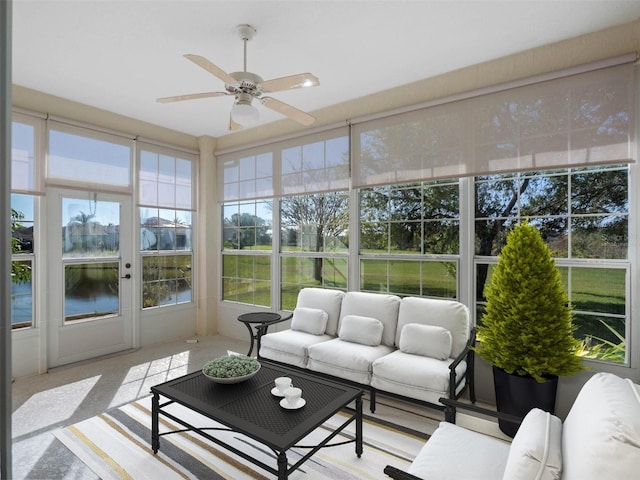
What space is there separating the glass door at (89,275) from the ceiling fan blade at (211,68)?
270cm

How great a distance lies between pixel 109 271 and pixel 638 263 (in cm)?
505

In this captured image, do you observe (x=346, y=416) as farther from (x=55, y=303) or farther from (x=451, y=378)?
(x=55, y=303)

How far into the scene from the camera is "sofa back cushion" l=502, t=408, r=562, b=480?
1183 millimetres

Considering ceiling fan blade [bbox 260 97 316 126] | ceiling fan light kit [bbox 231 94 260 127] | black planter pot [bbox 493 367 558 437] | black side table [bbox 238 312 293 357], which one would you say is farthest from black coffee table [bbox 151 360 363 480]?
ceiling fan blade [bbox 260 97 316 126]

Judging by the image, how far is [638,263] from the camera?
2.56m

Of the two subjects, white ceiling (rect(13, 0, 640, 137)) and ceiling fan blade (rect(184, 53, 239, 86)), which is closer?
ceiling fan blade (rect(184, 53, 239, 86))

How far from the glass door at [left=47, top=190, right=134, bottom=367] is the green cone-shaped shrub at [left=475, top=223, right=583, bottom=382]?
4.09 meters

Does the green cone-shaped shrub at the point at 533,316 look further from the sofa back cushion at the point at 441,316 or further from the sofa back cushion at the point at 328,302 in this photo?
the sofa back cushion at the point at 328,302

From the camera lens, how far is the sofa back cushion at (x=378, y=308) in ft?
10.8

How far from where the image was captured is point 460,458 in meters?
1.61

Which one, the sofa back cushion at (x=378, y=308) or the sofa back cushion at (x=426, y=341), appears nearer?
the sofa back cushion at (x=426, y=341)

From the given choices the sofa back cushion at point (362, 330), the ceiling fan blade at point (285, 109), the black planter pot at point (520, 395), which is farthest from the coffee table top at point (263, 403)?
the ceiling fan blade at point (285, 109)

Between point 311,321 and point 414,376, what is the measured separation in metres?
1.26

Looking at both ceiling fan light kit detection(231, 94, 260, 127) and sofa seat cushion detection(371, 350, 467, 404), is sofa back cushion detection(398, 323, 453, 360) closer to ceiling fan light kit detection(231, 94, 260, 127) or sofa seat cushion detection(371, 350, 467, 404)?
sofa seat cushion detection(371, 350, 467, 404)
